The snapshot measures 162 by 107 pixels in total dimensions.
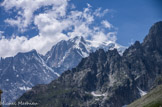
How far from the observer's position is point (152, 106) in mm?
194750

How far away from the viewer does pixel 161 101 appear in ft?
641

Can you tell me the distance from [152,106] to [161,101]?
6924 mm
